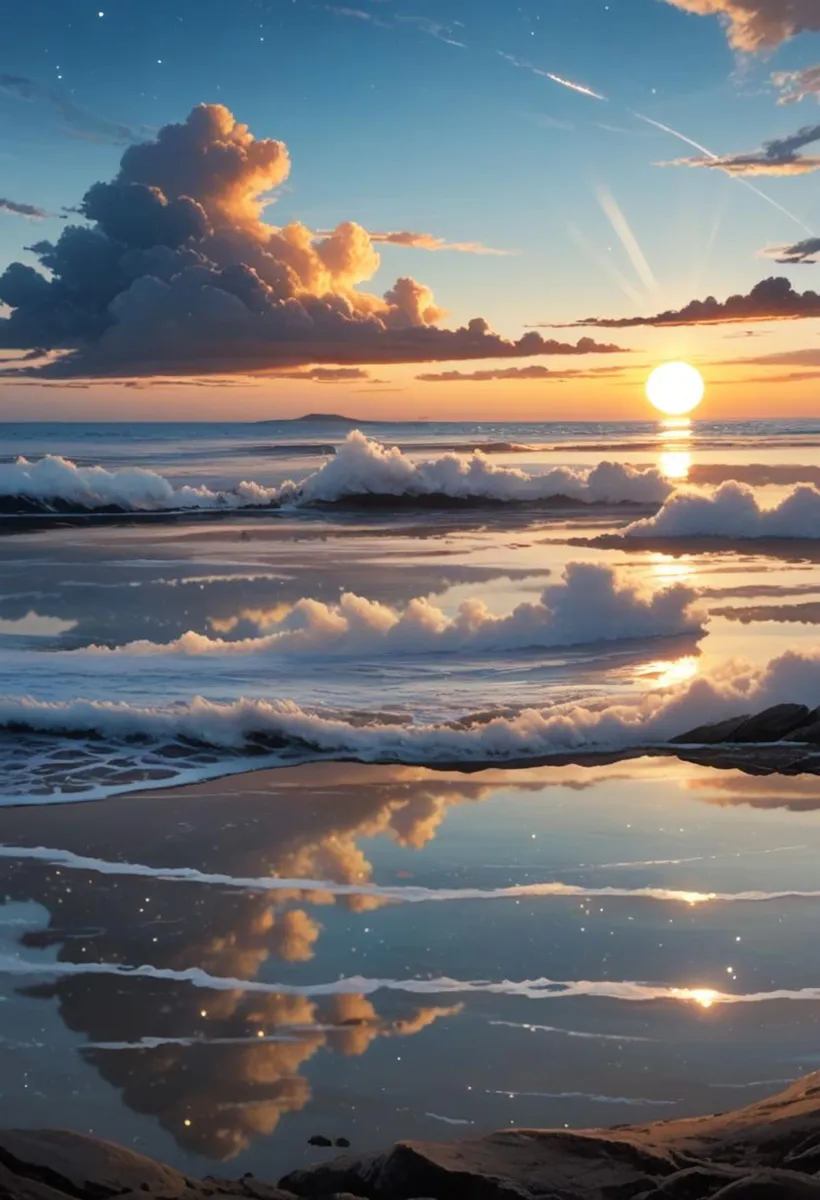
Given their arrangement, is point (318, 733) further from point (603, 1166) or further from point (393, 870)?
point (603, 1166)

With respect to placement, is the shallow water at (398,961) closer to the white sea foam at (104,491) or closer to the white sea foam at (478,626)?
the white sea foam at (478,626)

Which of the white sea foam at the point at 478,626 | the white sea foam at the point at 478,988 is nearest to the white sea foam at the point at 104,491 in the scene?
the white sea foam at the point at 478,626

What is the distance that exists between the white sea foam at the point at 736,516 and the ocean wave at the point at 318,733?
15.8 m

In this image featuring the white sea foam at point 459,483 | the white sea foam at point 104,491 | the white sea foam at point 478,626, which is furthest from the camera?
the white sea foam at point 459,483

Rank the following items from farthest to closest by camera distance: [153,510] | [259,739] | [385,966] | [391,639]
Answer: [153,510]
[391,639]
[259,739]
[385,966]

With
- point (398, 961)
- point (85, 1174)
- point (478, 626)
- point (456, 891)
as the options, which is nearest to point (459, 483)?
point (478, 626)

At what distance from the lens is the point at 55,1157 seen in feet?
10.8

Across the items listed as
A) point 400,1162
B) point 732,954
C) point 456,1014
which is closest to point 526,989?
point 456,1014

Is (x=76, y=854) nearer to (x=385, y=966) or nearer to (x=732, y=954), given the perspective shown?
(x=385, y=966)

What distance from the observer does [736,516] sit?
25.0 metres

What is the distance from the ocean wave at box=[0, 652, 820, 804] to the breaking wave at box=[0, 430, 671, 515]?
25894 millimetres

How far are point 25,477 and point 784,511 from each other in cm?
2095

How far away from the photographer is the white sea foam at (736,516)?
24422 mm

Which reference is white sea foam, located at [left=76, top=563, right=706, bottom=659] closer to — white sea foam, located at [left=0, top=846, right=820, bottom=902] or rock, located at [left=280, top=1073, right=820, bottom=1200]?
white sea foam, located at [left=0, top=846, right=820, bottom=902]
